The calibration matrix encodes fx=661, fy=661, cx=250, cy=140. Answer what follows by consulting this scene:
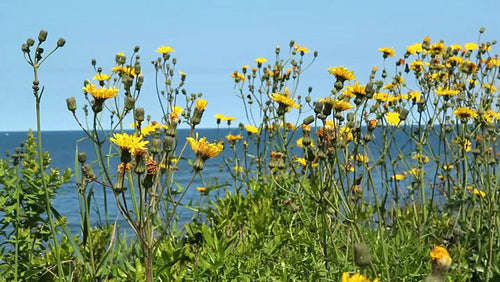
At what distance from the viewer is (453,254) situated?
3066mm

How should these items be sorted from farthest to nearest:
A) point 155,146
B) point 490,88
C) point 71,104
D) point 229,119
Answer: point 229,119 < point 490,88 < point 71,104 < point 155,146

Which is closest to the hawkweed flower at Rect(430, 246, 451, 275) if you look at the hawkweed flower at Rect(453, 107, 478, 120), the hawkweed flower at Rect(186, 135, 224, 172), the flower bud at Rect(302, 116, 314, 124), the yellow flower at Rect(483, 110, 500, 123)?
the hawkweed flower at Rect(186, 135, 224, 172)

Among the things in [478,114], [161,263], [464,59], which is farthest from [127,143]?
[464,59]

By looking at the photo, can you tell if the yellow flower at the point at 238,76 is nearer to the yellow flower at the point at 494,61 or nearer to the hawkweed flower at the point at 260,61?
the hawkweed flower at the point at 260,61

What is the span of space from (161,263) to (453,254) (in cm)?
140

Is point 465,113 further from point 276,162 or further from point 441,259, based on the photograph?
point 441,259

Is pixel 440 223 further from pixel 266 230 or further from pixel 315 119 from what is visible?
pixel 315 119

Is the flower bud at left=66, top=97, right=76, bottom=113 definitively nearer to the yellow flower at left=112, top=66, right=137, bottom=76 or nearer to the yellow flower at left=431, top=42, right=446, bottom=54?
the yellow flower at left=112, top=66, right=137, bottom=76

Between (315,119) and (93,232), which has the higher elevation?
(315,119)

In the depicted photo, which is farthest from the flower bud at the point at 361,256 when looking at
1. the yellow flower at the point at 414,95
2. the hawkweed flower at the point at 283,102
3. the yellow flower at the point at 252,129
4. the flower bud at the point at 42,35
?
the yellow flower at the point at 252,129

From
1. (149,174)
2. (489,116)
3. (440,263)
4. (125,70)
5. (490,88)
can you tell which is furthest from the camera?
(490,88)

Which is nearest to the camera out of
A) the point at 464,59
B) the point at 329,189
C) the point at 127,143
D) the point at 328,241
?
the point at 127,143

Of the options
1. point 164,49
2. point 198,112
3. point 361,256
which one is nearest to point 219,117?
point 164,49

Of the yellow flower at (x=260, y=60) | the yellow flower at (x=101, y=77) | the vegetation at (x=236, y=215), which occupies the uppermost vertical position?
the yellow flower at (x=260, y=60)
